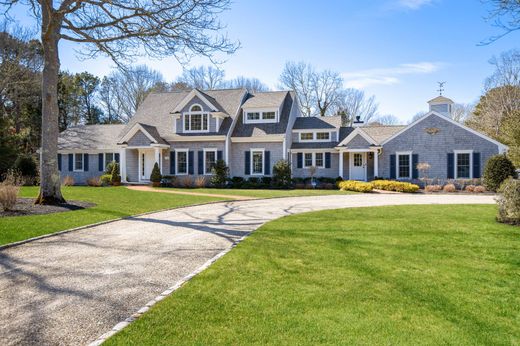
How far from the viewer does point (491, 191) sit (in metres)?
22.7

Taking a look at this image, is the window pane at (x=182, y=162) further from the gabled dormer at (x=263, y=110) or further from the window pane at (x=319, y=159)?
the window pane at (x=319, y=159)

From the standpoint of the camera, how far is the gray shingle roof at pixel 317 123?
29237 millimetres

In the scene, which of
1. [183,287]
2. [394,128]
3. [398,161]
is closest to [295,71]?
[394,128]

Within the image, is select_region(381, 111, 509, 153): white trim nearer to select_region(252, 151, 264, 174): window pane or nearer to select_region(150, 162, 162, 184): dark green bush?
select_region(252, 151, 264, 174): window pane

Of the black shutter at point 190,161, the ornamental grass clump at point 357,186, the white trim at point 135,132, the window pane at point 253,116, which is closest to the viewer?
the ornamental grass clump at point 357,186

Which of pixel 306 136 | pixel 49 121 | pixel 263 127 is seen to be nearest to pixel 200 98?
pixel 263 127

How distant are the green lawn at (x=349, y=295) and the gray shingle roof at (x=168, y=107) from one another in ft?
71.7

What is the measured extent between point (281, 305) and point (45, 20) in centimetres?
1408

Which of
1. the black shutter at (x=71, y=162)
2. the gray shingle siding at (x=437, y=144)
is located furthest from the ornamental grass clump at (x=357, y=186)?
the black shutter at (x=71, y=162)

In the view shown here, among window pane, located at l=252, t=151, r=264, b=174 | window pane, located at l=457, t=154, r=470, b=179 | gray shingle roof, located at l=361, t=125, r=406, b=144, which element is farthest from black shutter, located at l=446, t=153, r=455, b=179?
window pane, located at l=252, t=151, r=264, b=174

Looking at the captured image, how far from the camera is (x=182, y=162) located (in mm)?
28766

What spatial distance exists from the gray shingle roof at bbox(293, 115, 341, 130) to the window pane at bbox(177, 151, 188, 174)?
359 inches

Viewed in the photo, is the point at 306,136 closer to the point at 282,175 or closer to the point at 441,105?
the point at 282,175

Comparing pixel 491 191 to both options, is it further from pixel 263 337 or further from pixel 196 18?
pixel 263 337
